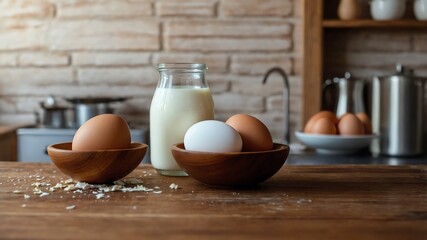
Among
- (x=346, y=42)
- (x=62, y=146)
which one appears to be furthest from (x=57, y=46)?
(x=62, y=146)

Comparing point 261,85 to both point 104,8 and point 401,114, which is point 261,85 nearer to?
point 401,114

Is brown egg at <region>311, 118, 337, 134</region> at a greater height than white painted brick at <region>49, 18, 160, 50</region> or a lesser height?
lesser

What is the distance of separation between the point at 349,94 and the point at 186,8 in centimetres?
84

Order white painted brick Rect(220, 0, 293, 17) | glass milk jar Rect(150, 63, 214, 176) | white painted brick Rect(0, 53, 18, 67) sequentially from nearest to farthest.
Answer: glass milk jar Rect(150, 63, 214, 176), white painted brick Rect(220, 0, 293, 17), white painted brick Rect(0, 53, 18, 67)

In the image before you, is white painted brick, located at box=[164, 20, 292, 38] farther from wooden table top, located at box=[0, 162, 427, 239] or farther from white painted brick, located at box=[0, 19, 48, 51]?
wooden table top, located at box=[0, 162, 427, 239]

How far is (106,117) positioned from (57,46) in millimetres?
1925

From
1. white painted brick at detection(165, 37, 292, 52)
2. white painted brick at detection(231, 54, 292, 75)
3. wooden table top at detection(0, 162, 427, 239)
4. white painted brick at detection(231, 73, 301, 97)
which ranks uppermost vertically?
white painted brick at detection(165, 37, 292, 52)

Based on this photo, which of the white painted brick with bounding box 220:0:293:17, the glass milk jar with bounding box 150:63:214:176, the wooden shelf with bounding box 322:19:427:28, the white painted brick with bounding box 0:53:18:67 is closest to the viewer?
the glass milk jar with bounding box 150:63:214:176

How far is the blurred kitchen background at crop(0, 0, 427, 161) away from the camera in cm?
287

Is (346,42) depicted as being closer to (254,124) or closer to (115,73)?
(115,73)

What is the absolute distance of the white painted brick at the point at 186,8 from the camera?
2881 mm

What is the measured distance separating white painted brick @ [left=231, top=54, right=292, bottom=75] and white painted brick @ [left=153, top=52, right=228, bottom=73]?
0.05 m

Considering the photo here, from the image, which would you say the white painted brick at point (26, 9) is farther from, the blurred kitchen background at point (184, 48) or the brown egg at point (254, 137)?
the brown egg at point (254, 137)

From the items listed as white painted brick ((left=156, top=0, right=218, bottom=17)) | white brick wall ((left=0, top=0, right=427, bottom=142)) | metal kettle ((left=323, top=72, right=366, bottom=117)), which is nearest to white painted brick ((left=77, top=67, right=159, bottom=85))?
white brick wall ((left=0, top=0, right=427, bottom=142))
